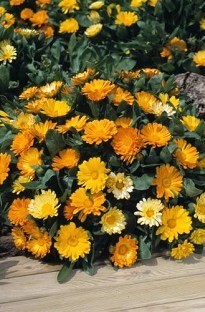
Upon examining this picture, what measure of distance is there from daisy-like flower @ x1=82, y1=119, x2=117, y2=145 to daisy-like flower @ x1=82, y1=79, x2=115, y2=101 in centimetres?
12

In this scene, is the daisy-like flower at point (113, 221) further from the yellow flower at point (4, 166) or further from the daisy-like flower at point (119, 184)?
the yellow flower at point (4, 166)

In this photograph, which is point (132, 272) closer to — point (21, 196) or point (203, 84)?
point (21, 196)

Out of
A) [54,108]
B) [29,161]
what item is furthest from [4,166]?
[54,108]

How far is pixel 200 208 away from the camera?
3195 mm

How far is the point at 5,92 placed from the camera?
3.96 metres

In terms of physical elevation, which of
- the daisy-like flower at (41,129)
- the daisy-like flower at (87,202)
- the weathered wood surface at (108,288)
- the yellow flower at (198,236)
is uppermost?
the daisy-like flower at (41,129)

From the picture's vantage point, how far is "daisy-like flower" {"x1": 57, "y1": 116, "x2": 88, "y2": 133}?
3176 millimetres

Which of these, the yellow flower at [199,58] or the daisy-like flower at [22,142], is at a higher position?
the daisy-like flower at [22,142]

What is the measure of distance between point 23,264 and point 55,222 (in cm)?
26

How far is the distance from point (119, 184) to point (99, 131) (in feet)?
0.85

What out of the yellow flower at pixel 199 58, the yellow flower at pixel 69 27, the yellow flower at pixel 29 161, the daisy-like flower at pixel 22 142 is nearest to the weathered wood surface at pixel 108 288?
the yellow flower at pixel 29 161

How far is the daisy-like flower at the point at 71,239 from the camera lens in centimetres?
304

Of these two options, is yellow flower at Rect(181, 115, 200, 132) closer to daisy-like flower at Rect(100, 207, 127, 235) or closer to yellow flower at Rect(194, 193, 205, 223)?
yellow flower at Rect(194, 193, 205, 223)

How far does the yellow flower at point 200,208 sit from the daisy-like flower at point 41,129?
0.76m
